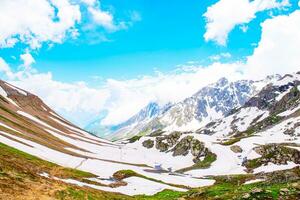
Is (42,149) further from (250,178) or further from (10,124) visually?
(250,178)

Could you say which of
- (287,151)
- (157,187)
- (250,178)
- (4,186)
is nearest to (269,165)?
(287,151)

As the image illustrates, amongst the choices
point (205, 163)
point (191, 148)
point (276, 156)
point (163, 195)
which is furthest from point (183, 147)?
point (163, 195)

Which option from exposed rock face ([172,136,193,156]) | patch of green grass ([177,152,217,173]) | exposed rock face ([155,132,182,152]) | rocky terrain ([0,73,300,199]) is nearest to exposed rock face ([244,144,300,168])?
rocky terrain ([0,73,300,199])

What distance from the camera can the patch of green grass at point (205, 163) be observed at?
13662cm

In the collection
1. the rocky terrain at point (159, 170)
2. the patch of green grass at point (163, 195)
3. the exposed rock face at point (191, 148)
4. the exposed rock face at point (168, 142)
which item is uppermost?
the exposed rock face at point (168, 142)

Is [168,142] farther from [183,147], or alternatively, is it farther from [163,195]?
[163,195]

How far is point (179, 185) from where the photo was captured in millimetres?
85062

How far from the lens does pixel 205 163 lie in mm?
140250

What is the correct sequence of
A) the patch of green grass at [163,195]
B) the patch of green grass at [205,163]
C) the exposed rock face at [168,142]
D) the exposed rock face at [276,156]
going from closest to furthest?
1. the patch of green grass at [163,195]
2. the exposed rock face at [276,156]
3. the patch of green grass at [205,163]
4. the exposed rock face at [168,142]

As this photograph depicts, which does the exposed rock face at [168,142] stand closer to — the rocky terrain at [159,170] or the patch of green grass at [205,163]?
the rocky terrain at [159,170]

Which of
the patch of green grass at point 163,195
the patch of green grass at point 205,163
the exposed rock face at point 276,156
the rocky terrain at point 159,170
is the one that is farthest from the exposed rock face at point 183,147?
the patch of green grass at point 163,195

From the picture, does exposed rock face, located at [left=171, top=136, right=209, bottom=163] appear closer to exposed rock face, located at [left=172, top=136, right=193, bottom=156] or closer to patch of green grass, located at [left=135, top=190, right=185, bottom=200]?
exposed rock face, located at [left=172, top=136, right=193, bottom=156]

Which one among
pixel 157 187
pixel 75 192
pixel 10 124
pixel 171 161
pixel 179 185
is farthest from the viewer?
pixel 171 161

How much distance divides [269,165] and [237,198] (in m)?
77.2
